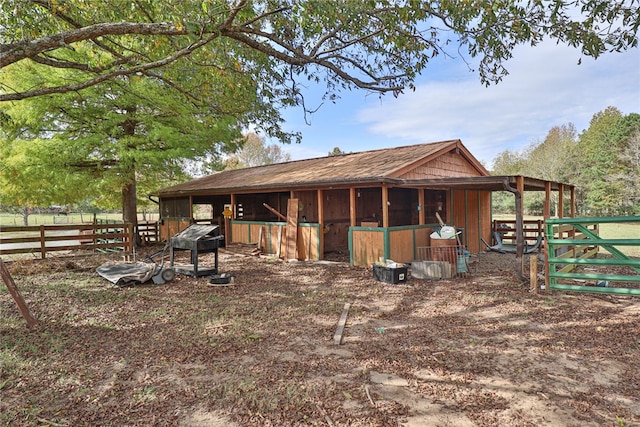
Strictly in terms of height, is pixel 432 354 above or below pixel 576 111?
below

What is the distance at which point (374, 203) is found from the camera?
13250 millimetres

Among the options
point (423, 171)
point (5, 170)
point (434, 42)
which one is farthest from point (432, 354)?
point (5, 170)

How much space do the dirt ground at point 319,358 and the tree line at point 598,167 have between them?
104 ft

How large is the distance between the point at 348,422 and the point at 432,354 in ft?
5.49

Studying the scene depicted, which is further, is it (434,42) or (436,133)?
(436,133)

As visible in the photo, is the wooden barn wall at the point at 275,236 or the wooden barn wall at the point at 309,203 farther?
the wooden barn wall at the point at 309,203

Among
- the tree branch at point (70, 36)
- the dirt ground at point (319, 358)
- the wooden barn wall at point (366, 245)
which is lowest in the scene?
the dirt ground at point (319, 358)

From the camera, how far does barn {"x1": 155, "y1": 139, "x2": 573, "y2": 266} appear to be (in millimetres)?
9328

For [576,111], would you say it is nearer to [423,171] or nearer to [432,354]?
[423,171]

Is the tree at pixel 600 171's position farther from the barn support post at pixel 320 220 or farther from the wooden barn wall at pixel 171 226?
the wooden barn wall at pixel 171 226

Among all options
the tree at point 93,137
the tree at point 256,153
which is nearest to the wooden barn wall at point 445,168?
the tree at point 93,137

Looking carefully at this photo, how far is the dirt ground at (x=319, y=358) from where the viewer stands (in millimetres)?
2840

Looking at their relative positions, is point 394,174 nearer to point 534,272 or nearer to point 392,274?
point 392,274

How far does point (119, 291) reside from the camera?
696 centimetres
